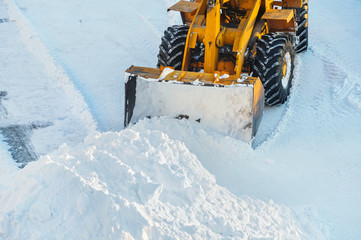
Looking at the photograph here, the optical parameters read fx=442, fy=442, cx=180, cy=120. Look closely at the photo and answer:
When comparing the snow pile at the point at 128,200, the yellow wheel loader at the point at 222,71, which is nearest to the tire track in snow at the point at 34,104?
the yellow wheel loader at the point at 222,71

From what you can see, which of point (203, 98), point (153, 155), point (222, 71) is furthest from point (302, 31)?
point (153, 155)

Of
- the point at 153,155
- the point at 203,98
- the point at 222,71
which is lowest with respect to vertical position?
the point at 153,155

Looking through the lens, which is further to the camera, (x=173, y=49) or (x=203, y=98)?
(x=173, y=49)

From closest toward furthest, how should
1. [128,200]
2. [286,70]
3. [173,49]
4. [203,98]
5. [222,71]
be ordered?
[128,200], [203,98], [222,71], [173,49], [286,70]

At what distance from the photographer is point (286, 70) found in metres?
6.41

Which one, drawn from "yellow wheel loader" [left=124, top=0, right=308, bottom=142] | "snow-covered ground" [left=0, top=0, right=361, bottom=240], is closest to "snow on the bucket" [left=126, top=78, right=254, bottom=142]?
"yellow wheel loader" [left=124, top=0, right=308, bottom=142]

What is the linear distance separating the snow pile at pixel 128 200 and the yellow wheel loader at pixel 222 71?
2.91ft

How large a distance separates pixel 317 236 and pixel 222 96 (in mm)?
1954

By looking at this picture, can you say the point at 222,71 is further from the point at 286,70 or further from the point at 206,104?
the point at 286,70

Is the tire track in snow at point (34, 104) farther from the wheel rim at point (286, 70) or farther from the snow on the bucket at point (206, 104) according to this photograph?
the wheel rim at point (286, 70)

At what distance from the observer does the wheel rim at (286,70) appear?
6301 mm

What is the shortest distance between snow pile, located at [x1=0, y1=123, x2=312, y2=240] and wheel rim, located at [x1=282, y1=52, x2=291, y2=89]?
2.35 metres

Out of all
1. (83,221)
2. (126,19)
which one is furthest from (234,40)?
(126,19)

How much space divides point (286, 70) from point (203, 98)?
5.68 feet
